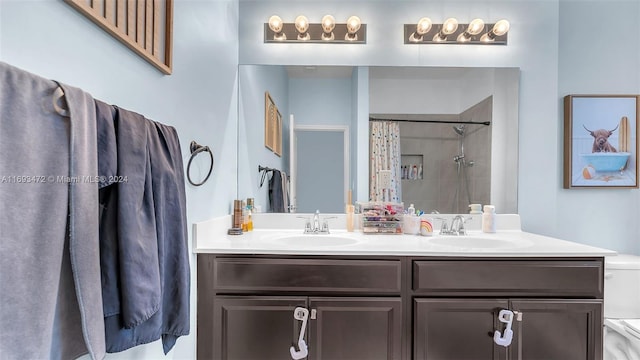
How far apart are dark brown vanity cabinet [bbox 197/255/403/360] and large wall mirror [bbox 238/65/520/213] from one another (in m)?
0.63

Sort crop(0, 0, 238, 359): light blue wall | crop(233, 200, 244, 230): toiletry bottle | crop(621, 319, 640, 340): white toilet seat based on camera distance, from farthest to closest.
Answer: crop(233, 200, 244, 230): toiletry bottle < crop(621, 319, 640, 340): white toilet seat < crop(0, 0, 238, 359): light blue wall

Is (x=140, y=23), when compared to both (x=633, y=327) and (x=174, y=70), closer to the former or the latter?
(x=174, y=70)

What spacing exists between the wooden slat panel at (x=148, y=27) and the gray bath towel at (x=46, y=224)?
1.33 feet

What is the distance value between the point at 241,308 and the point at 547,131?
2.03 meters

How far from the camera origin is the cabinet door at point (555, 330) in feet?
3.85

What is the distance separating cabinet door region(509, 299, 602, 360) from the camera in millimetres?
1174

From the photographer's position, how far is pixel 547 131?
1.75m

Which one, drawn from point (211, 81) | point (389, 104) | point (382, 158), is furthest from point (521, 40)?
point (211, 81)

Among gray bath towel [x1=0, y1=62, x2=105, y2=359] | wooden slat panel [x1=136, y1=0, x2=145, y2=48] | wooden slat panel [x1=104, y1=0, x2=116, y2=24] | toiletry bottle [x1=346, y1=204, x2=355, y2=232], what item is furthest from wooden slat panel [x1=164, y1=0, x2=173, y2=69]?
toiletry bottle [x1=346, y1=204, x2=355, y2=232]

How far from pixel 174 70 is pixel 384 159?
1220 millimetres

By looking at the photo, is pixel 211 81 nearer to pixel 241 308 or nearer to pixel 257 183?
pixel 257 183

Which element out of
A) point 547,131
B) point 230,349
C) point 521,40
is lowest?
→ point 230,349

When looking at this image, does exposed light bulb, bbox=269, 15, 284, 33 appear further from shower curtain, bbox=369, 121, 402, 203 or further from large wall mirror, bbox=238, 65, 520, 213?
shower curtain, bbox=369, 121, 402, 203

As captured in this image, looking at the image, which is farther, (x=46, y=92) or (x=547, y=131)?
(x=547, y=131)
